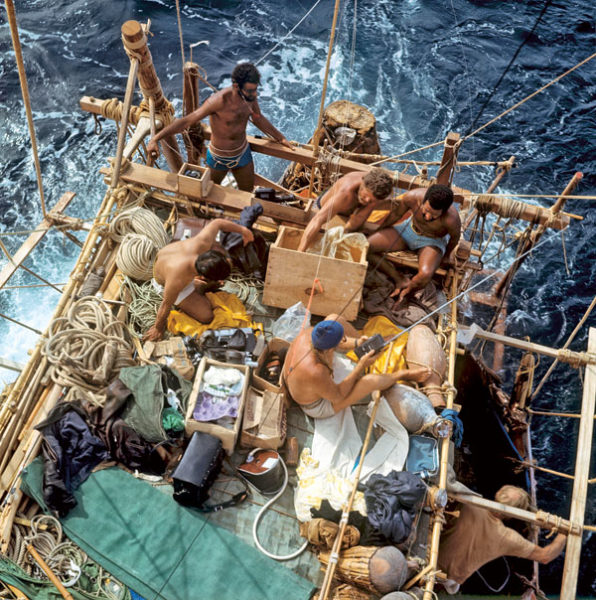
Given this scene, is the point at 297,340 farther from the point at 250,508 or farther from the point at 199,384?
the point at 250,508

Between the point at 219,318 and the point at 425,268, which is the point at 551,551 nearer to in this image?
the point at 425,268

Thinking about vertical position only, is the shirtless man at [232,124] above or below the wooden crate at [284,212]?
above

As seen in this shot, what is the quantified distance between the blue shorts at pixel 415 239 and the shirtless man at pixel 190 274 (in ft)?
6.96

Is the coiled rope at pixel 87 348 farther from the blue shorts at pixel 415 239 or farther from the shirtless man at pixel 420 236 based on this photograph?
the blue shorts at pixel 415 239

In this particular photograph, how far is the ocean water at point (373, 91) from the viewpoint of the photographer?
11930 mm

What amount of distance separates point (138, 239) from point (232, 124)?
2184mm

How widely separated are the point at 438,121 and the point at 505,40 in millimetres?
5289

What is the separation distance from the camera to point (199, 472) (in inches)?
195

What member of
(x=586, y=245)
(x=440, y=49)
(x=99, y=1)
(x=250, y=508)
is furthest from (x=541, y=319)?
(x=99, y=1)

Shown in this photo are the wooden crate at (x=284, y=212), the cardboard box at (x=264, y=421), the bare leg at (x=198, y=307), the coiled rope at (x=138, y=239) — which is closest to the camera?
the cardboard box at (x=264, y=421)

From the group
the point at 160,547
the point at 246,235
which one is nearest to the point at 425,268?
the point at 246,235

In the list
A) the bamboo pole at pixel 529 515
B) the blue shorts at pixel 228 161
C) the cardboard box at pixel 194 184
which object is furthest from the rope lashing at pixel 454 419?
the blue shorts at pixel 228 161

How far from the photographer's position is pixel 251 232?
261 inches

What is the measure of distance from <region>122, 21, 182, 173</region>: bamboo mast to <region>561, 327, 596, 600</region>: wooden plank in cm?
640
